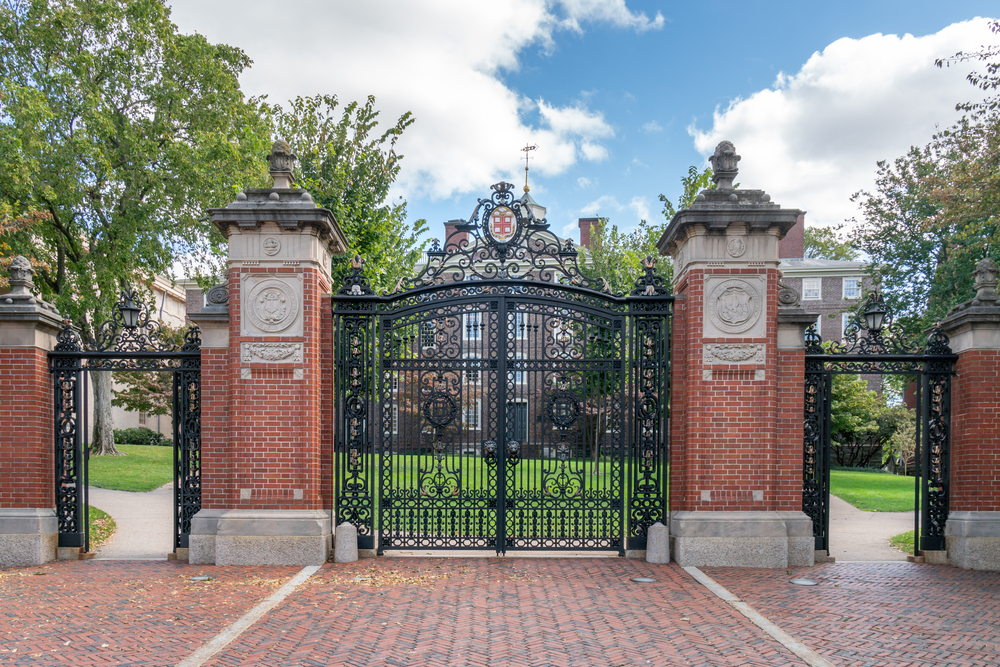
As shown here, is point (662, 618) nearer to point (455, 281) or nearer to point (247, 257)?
point (455, 281)

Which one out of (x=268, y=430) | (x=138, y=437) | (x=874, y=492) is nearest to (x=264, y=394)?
(x=268, y=430)

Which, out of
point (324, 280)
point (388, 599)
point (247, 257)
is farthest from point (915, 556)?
point (247, 257)

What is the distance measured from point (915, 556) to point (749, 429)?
280 centimetres

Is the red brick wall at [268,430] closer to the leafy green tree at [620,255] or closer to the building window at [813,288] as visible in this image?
the leafy green tree at [620,255]

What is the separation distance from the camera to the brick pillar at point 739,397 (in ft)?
24.5

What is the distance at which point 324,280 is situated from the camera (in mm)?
8164

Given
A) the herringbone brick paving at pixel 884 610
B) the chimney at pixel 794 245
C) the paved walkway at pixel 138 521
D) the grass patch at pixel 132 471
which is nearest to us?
the herringbone brick paving at pixel 884 610

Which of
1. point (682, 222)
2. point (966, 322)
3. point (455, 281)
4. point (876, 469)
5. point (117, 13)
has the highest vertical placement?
point (117, 13)

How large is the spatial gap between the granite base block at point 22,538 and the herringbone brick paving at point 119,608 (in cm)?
19

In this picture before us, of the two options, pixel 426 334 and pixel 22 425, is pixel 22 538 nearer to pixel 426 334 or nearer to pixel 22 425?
pixel 22 425

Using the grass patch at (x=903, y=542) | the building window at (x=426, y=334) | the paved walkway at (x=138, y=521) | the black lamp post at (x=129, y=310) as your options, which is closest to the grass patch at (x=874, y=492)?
the grass patch at (x=903, y=542)

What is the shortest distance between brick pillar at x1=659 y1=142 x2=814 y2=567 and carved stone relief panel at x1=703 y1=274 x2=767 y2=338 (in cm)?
1

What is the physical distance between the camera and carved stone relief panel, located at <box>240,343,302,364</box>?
755 centimetres

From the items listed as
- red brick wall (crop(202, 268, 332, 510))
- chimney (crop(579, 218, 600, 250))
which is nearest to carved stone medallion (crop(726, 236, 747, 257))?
red brick wall (crop(202, 268, 332, 510))
